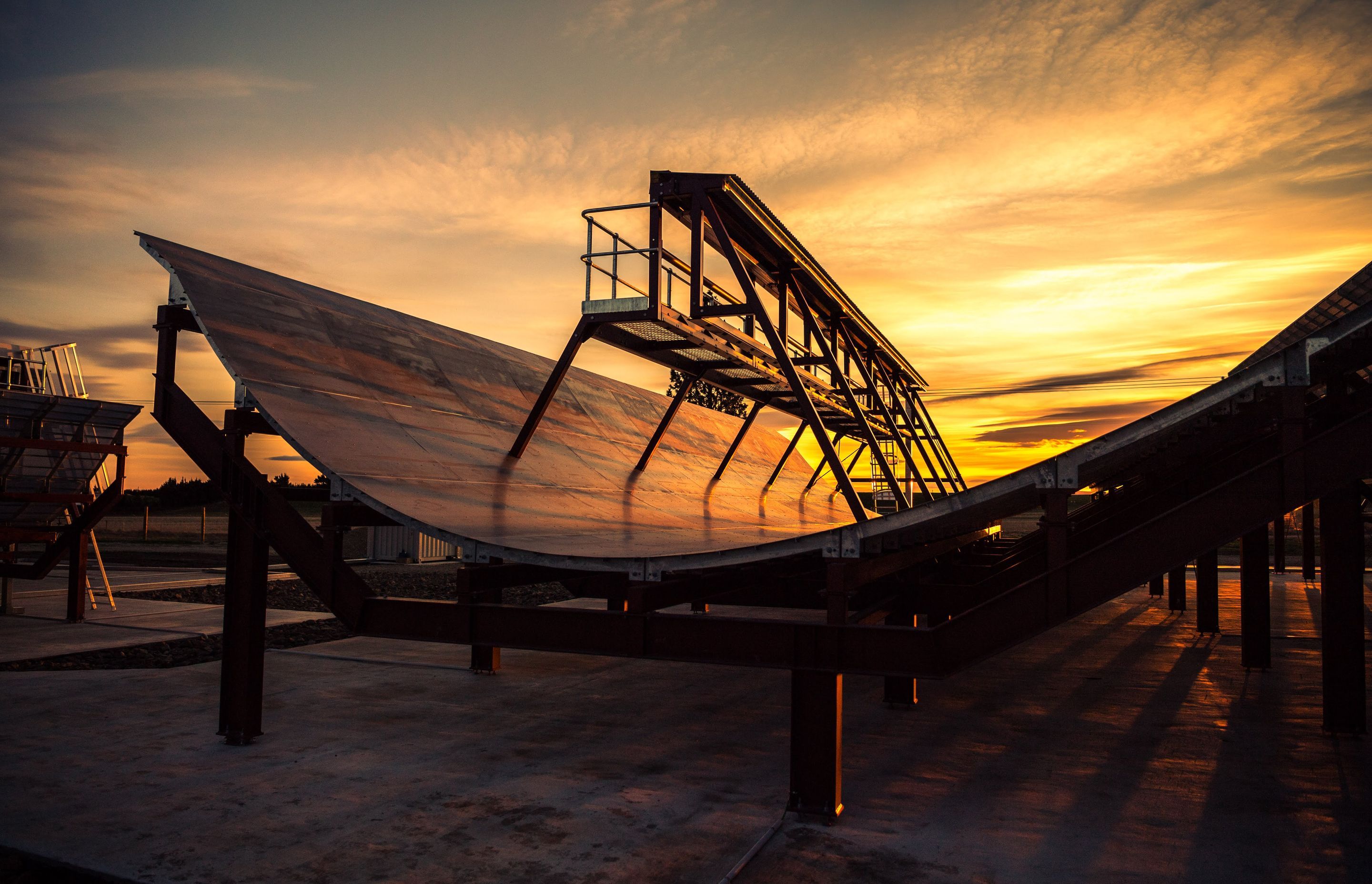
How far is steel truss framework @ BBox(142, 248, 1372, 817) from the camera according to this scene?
22.6ft

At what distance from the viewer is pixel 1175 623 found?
837 inches

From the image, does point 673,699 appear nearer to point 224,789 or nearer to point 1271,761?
point 224,789

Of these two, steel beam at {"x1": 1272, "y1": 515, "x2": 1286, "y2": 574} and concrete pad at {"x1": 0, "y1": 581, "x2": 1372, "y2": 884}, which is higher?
steel beam at {"x1": 1272, "y1": 515, "x2": 1286, "y2": 574}

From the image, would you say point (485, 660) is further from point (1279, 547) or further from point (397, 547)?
point (1279, 547)

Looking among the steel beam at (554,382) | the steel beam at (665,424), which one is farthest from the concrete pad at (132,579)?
the steel beam at (554,382)

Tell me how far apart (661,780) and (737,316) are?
7.08 m

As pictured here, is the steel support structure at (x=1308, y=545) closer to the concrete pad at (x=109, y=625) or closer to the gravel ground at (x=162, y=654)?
the gravel ground at (x=162, y=654)

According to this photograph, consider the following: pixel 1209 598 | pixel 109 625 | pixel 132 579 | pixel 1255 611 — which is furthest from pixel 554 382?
pixel 132 579

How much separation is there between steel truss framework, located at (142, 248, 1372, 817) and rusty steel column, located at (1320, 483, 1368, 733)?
19 mm

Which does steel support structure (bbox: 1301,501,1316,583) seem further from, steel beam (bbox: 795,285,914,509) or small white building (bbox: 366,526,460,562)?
small white building (bbox: 366,526,460,562)

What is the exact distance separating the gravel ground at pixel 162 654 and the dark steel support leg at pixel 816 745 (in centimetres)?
894

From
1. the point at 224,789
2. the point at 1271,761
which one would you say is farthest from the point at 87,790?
the point at 1271,761

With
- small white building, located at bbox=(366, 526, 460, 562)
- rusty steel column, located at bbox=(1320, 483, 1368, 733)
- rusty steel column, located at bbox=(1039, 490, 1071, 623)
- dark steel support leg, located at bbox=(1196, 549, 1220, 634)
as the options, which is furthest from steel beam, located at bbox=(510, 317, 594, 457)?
small white building, located at bbox=(366, 526, 460, 562)

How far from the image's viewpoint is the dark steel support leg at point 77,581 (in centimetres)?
1956
